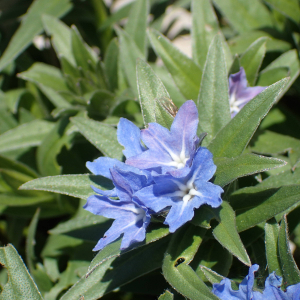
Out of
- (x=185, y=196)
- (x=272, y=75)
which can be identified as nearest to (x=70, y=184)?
(x=185, y=196)

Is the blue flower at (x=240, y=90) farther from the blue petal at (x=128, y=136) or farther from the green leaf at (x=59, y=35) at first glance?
the green leaf at (x=59, y=35)

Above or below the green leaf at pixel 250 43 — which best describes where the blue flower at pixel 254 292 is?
below

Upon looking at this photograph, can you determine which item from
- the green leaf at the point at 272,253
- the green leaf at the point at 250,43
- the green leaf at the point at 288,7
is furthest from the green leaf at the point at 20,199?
the green leaf at the point at 288,7

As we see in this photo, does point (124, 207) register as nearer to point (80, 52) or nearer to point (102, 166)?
point (102, 166)

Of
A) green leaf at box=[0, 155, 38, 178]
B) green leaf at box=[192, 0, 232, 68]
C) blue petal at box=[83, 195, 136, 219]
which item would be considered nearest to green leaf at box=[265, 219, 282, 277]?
blue petal at box=[83, 195, 136, 219]

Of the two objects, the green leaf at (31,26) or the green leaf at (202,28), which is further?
the green leaf at (31,26)

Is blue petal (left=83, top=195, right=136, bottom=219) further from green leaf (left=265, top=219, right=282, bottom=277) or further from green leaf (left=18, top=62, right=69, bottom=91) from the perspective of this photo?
green leaf (left=18, top=62, right=69, bottom=91)
